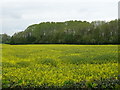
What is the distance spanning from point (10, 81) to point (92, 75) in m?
2.09

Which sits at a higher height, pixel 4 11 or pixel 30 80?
pixel 4 11

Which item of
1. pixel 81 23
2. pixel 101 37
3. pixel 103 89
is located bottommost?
pixel 103 89

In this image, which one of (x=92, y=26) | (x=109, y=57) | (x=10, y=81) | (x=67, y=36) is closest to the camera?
(x=10, y=81)

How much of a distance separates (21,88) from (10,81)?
50 centimetres

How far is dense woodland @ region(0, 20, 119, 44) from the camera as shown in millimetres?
16656

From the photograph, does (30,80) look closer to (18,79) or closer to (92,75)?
(18,79)

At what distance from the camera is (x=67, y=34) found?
842 inches

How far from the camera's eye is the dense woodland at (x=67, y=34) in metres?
16.7

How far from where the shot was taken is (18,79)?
5.00m

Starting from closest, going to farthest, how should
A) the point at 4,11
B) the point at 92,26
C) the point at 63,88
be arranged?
the point at 63,88, the point at 4,11, the point at 92,26

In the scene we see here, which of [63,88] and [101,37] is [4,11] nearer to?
[63,88]

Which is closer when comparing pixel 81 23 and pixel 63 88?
pixel 63 88

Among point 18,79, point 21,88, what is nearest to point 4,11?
point 18,79

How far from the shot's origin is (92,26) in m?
26.4
